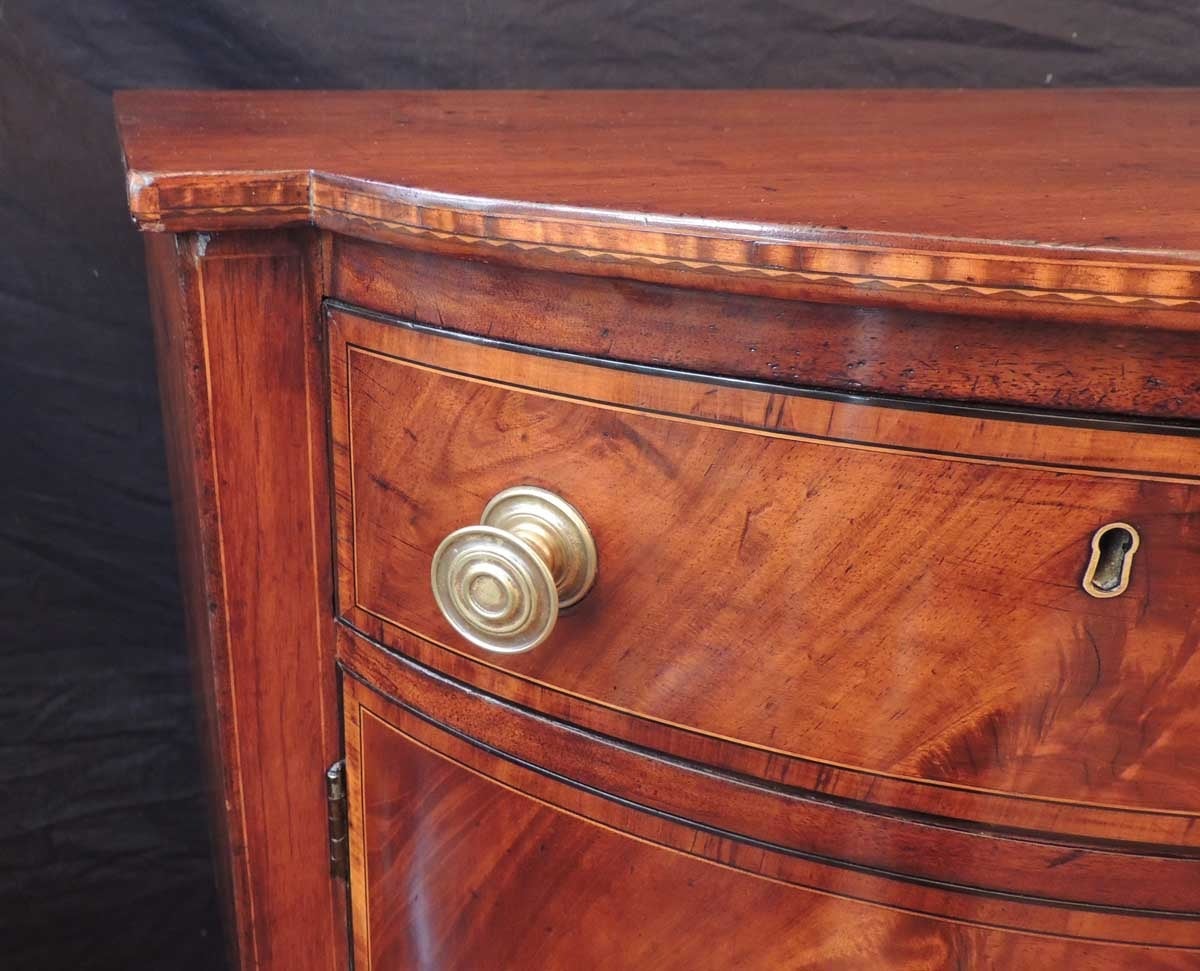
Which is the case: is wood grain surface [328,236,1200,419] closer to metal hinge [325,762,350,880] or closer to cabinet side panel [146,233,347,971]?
cabinet side panel [146,233,347,971]

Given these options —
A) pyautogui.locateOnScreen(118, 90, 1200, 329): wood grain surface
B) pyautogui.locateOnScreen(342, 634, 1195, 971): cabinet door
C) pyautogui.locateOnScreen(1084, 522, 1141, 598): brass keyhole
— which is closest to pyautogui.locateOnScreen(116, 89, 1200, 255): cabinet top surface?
pyautogui.locateOnScreen(118, 90, 1200, 329): wood grain surface

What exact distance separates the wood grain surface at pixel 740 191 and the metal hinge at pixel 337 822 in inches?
12.0

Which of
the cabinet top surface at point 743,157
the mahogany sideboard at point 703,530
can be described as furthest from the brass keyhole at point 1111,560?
the cabinet top surface at point 743,157

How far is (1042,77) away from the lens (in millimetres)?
1088

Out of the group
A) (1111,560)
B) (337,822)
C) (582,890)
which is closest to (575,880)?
(582,890)

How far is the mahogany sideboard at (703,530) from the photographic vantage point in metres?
0.44

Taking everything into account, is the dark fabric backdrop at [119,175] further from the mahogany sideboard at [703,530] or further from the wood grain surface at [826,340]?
the wood grain surface at [826,340]

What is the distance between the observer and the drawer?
451 millimetres

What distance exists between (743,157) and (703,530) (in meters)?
0.20

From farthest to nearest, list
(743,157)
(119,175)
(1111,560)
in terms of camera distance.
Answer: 1. (119,175)
2. (743,157)
3. (1111,560)

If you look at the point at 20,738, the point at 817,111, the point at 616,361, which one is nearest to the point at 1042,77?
the point at 817,111

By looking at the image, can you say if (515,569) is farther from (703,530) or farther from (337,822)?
(337,822)

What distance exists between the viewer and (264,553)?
0.61 metres

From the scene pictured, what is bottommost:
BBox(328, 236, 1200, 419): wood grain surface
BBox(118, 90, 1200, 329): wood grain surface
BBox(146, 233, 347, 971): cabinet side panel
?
BBox(146, 233, 347, 971): cabinet side panel
